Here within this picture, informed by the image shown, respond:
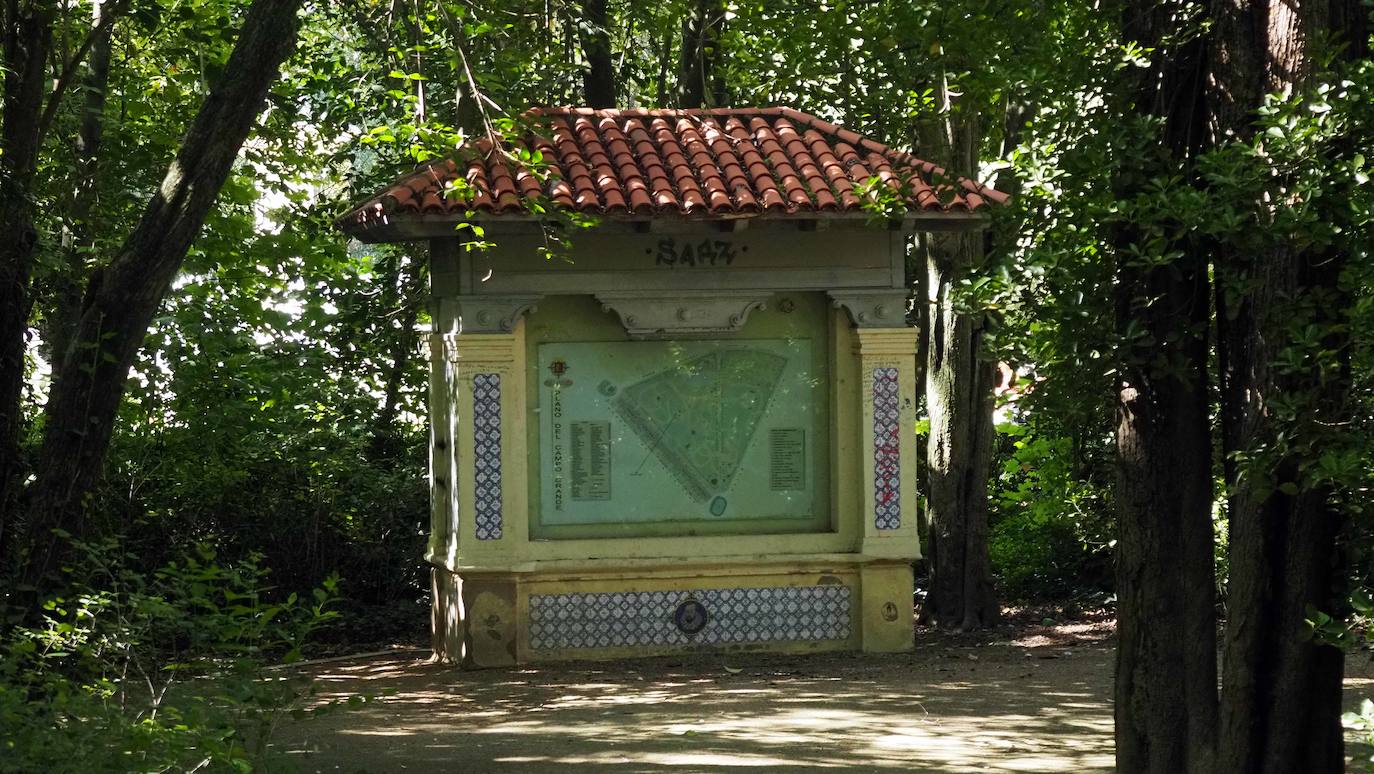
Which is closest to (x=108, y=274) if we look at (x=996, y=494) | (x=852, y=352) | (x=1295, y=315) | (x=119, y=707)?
(x=119, y=707)

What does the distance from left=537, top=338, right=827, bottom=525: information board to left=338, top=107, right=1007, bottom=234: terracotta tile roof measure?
121cm

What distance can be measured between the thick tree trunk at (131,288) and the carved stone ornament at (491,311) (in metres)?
4.13

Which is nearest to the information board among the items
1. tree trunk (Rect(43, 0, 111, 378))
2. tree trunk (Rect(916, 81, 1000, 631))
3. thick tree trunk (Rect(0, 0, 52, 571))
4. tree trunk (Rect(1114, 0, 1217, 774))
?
tree trunk (Rect(916, 81, 1000, 631))

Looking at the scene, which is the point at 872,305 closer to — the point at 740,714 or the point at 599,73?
the point at 740,714

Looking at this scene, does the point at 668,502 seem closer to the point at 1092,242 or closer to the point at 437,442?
the point at 437,442

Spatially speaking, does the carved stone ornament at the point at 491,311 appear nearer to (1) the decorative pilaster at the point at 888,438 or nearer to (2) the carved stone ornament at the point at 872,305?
(2) the carved stone ornament at the point at 872,305

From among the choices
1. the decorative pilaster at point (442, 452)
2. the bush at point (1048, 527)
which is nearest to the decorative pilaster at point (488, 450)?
the decorative pilaster at point (442, 452)

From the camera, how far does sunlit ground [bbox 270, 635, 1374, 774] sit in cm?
826

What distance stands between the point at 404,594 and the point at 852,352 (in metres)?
4.81

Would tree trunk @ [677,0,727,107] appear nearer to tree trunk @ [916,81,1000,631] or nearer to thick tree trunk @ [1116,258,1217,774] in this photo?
tree trunk @ [916,81,1000,631]

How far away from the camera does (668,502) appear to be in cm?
1214

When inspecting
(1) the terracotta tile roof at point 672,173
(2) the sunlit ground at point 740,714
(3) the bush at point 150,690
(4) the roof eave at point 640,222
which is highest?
(1) the terracotta tile roof at point 672,173

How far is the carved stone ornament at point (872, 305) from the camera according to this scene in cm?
1209

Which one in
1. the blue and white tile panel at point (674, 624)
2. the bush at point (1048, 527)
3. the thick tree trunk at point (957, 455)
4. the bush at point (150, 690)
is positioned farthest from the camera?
the bush at point (1048, 527)
